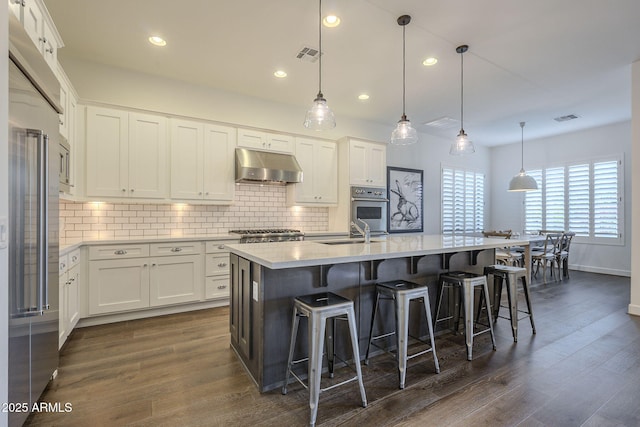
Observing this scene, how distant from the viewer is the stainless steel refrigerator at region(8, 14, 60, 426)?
4.88 feet

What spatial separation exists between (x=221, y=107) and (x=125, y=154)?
1474 mm

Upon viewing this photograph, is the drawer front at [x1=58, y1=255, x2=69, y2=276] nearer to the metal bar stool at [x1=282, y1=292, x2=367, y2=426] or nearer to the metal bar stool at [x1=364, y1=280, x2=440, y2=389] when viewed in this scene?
the metal bar stool at [x1=282, y1=292, x2=367, y2=426]

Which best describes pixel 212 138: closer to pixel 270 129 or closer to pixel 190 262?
pixel 270 129

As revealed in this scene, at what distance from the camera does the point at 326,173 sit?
5.12 m

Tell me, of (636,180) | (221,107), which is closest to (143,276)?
(221,107)

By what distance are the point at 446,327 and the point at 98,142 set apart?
171 inches

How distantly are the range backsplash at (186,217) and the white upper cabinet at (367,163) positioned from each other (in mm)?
876

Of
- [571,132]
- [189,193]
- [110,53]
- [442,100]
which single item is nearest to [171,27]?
[110,53]

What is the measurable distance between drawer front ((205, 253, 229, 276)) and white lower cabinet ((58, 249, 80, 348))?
131 cm

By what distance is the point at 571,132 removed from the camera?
6.55 meters

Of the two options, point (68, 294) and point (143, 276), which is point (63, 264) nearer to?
point (68, 294)

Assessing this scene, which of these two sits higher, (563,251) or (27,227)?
(27,227)

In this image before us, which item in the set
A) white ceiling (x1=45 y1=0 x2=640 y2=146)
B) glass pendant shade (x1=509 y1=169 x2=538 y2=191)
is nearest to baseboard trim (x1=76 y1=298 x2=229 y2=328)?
white ceiling (x1=45 y1=0 x2=640 y2=146)
